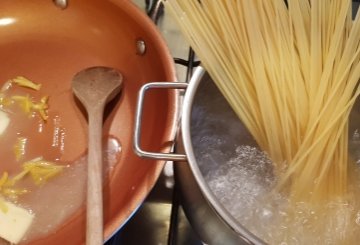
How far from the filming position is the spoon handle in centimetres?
56

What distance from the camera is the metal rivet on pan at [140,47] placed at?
771 millimetres

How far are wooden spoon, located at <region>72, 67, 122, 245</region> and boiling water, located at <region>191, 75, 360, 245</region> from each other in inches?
4.9

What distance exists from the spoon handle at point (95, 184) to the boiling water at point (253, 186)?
123mm

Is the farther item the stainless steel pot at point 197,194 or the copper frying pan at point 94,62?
the copper frying pan at point 94,62

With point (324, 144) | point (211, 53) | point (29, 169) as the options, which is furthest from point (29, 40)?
point (324, 144)

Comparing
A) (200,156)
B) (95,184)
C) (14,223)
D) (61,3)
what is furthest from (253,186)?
(61,3)

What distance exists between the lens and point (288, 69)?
613 millimetres

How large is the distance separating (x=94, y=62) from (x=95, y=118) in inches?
5.9

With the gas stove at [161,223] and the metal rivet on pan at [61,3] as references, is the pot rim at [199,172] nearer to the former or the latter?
the gas stove at [161,223]

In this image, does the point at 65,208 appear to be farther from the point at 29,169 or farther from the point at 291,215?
the point at 291,215

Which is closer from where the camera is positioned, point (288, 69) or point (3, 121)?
point (288, 69)

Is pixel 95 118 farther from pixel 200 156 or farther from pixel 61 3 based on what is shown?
pixel 61 3

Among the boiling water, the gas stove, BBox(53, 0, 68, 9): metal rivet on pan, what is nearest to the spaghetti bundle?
the boiling water

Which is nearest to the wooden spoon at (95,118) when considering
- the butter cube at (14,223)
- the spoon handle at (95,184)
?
the spoon handle at (95,184)
